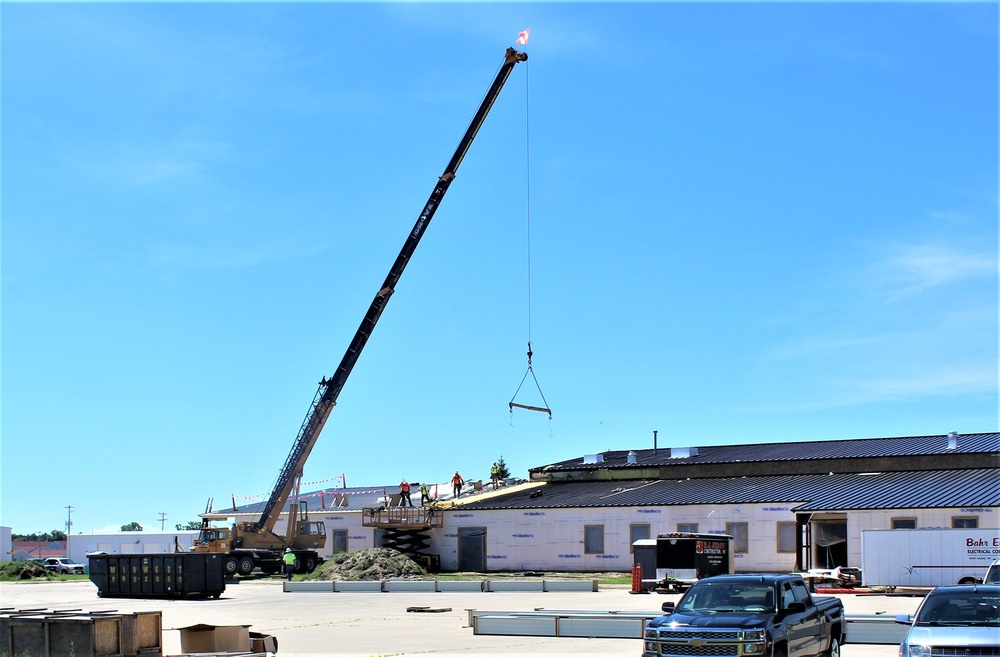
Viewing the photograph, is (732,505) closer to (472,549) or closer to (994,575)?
(472,549)

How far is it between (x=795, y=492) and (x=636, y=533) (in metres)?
6.92

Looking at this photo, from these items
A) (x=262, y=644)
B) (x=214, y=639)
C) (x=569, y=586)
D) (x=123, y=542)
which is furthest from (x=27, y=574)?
(x=214, y=639)

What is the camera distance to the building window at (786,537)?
1804 inches

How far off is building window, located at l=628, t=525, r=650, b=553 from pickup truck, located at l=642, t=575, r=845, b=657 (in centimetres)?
3136

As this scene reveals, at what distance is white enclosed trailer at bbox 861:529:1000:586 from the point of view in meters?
34.9

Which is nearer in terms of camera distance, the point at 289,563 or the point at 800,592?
the point at 800,592

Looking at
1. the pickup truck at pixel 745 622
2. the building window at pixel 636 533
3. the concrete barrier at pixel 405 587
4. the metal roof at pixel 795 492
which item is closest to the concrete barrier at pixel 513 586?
the concrete barrier at pixel 405 587

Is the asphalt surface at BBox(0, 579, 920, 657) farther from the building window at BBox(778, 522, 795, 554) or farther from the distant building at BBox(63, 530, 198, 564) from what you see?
the distant building at BBox(63, 530, 198, 564)

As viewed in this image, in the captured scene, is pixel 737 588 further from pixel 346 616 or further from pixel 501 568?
pixel 501 568

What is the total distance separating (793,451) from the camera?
56.4 m

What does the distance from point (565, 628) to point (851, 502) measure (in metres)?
23.7

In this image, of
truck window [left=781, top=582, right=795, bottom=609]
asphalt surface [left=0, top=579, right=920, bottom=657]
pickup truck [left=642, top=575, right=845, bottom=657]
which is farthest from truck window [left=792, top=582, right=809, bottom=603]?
asphalt surface [left=0, top=579, right=920, bottom=657]

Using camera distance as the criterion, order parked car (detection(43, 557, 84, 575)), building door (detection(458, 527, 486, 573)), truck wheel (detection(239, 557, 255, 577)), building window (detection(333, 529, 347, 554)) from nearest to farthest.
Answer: truck wheel (detection(239, 557, 255, 577)) < building door (detection(458, 527, 486, 573)) < building window (detection(333, 529, 347, 554)) < parked car (detection(43, 557, 84, 575))

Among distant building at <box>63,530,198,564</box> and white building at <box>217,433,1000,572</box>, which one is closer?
white building at <box>217,433,1000,572</box>
